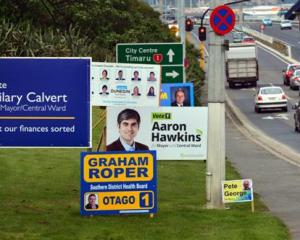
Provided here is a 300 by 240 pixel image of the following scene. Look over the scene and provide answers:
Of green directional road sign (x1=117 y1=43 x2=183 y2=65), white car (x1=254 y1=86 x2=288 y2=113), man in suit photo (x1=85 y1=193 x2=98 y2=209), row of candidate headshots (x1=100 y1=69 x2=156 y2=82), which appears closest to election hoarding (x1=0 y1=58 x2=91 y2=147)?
man in suit photo (x1=85 y1=193 x2=98 y2=209)

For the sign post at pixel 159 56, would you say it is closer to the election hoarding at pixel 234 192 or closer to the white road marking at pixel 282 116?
the election hoarding at pixel 234 192

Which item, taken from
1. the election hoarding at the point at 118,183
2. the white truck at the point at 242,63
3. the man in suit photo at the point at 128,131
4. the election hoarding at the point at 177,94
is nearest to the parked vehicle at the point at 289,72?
the white truck at the point at 242,63

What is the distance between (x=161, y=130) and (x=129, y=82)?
4.62 ft

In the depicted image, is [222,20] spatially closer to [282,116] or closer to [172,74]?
[172,74]

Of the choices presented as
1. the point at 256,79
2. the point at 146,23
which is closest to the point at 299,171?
the point at 146,23

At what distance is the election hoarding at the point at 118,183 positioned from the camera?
14523 mm

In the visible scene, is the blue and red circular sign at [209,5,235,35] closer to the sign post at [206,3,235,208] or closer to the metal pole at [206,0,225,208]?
the sign post at [206,3,235,208]

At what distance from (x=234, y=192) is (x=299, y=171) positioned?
26.9 feet

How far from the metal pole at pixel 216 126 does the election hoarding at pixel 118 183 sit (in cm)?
168

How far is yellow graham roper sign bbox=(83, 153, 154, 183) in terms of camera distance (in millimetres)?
14523

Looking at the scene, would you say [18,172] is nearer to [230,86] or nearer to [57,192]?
[57,192]

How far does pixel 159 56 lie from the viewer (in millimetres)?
24984

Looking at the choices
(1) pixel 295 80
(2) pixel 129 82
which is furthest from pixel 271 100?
(2) pixel 129 82

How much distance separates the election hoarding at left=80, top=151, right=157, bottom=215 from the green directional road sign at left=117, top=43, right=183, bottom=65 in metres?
9.86
